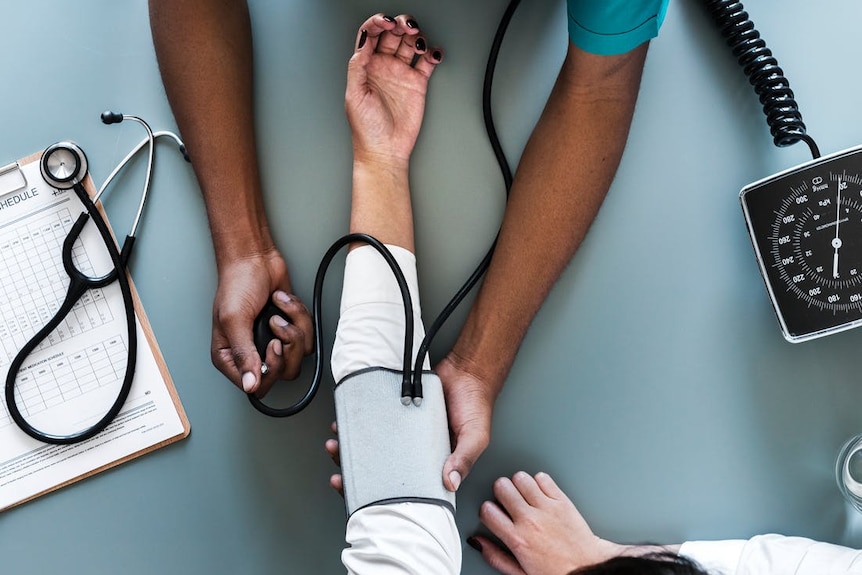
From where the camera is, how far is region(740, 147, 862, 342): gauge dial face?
908mm

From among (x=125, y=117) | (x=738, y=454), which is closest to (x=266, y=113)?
(x=125, y=117)

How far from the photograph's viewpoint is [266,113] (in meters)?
1.02

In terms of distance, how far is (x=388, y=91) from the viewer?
3.28ft

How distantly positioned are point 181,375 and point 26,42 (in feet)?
1.74

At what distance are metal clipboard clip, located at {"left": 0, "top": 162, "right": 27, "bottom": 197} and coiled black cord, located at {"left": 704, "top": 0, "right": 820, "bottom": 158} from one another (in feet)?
3.28

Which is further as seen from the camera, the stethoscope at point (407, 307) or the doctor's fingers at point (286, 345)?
the doctor's fingers at point (286, 345)

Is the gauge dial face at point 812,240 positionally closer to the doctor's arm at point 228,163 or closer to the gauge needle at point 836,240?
the gauge needle at point 836,240

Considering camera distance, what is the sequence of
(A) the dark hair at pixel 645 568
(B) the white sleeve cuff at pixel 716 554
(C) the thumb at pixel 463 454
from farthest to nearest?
(B) the white sleeve cuff at pixel 716 554 < (C) the thumb at pixel 463 454 < (A) the dark hair at pixel 645 568

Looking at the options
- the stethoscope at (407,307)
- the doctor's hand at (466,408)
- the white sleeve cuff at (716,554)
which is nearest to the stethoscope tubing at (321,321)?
the stethoscope at (407,307)

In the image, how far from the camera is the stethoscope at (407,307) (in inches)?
32.3

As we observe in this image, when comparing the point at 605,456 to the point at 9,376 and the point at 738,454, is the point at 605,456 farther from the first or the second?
the point at 9,376

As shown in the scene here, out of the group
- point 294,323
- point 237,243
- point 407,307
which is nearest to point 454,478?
point 407,307

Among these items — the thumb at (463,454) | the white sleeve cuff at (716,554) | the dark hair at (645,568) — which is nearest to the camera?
the dark hair at (645,568)

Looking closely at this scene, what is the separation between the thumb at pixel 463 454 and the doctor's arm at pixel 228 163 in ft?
0.82
